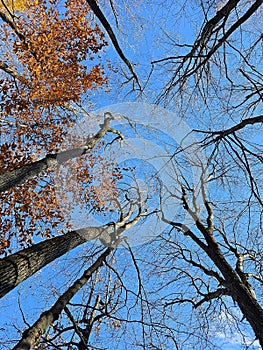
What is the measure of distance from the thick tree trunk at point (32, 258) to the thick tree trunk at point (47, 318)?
457mm

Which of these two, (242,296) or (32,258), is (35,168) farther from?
(242,296)

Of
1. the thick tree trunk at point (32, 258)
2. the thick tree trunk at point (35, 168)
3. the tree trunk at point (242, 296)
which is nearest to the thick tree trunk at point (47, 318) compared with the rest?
the thick tree trunk at point (32, 258)

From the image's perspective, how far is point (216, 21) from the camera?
2914mm

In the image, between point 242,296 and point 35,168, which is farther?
point 35,168

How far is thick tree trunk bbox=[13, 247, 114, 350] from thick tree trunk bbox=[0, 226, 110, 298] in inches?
18.0

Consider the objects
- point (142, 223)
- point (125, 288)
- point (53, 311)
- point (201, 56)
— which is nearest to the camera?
point (201, 56)

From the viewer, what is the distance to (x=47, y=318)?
324 cm

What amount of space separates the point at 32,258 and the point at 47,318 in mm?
679

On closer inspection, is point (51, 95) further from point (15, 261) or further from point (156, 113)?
point (15, 261)

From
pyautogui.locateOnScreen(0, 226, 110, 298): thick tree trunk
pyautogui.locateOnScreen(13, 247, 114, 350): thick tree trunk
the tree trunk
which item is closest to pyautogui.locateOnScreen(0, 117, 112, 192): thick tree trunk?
pyautogui.locateOnScreen(0, 226, 110, 298): thick tree trunk

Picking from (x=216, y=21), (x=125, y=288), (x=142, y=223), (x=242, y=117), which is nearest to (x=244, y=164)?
(x=242, y=117)

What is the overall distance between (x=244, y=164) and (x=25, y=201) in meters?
5.06

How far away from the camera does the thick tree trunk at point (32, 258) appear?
9.71ft

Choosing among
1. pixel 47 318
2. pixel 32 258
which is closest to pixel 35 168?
pixel 32 258
